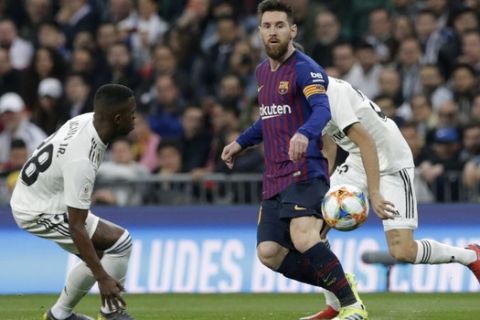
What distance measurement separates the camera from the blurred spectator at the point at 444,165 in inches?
632

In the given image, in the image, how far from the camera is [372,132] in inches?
433

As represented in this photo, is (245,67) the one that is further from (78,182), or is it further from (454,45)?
(78,182)

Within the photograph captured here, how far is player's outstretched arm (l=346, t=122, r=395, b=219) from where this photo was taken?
959 centimetres

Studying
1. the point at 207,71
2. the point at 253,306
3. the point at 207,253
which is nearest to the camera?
the point at 253,306

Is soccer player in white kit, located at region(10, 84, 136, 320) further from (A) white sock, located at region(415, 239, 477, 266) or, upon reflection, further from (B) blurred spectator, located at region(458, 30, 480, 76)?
(B) blurred spectator, located at region(458, 30, 480, 76)

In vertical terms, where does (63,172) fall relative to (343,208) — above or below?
above

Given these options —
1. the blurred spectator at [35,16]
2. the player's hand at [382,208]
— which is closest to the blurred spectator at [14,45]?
the blurred spectator at [35,16]

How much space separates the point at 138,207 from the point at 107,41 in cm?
418

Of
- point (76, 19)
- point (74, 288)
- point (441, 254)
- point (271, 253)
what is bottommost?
point (74, 288)

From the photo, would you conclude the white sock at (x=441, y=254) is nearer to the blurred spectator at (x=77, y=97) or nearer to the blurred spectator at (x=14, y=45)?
the blurred spectator at (x=77, y=97)

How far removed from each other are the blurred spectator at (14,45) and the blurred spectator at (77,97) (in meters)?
1.49

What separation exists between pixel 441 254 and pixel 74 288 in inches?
127

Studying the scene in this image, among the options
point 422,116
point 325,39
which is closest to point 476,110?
point 422,116

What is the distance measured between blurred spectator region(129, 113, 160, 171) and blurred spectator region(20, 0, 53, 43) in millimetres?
3580
